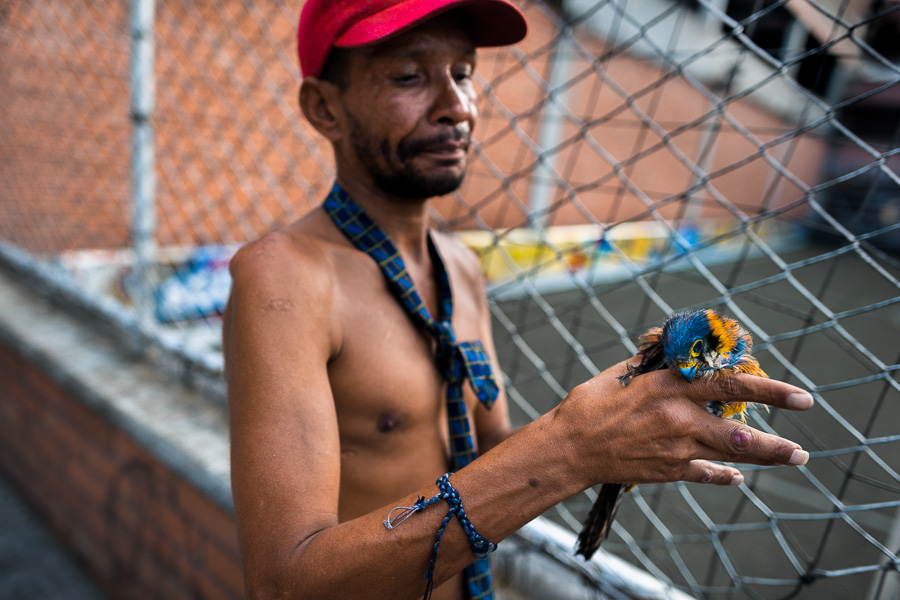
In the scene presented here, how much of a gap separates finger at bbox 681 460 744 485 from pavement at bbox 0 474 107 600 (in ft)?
8.91

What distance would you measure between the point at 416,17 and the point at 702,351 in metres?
0.80

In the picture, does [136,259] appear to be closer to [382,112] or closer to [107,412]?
[107,412]

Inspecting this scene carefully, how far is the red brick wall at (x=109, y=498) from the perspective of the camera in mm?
1990

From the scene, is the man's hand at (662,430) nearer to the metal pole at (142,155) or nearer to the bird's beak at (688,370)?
the bird's beak at (688,370)

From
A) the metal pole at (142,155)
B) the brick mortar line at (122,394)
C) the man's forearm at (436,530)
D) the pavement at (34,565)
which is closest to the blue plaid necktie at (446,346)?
the man's forearm at (436,530)

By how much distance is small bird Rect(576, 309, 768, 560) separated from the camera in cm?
73

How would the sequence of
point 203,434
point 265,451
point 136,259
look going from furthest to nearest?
1. point 136,259
2. point 203,434
3. point 265,451

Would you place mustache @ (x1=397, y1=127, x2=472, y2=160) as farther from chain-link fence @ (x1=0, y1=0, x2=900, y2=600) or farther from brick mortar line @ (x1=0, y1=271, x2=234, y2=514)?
brick mortar line @ (x1=0, y1=271, x2=234, y2=514)

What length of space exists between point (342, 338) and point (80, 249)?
5411 millimetres

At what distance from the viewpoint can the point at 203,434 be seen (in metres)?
2.17

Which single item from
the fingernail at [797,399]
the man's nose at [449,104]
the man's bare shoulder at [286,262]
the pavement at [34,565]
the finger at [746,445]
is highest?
the man's nose at [449,104]

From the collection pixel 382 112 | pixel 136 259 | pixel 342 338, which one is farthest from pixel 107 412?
pixel 382 112

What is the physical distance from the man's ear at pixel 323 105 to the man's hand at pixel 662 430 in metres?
0.84

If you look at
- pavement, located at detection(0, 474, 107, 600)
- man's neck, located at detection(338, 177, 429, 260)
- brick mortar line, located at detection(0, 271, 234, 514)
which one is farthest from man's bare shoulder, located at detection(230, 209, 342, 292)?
pavement, located at detection(0, 474, 107, 600)
